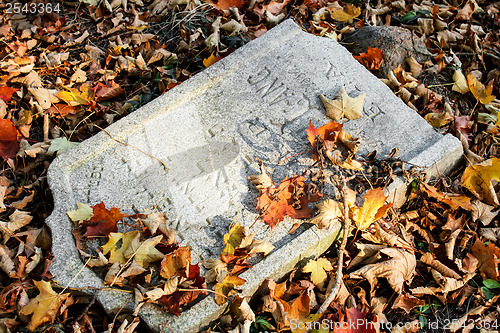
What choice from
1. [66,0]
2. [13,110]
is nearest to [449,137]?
[13,110]

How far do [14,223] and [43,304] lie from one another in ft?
2.02

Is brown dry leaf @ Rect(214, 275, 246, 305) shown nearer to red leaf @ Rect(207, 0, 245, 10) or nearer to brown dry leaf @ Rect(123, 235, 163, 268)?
brown dry leaf @ Rect(123, 235, 163, 268)

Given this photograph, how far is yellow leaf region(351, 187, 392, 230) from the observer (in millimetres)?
2117

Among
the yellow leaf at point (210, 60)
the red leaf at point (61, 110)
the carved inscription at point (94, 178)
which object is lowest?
the carved inscription at point (94, 178)

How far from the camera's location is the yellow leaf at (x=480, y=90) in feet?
9.30

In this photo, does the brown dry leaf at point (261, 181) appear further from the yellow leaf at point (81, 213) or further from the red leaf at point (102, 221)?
the yellow leaf at point (81, 213)

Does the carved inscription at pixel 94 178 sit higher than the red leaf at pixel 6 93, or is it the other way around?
the red leaf at pixel 6 93

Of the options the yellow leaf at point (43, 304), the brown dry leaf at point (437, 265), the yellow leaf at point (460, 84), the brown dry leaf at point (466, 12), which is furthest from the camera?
the brown dry leaf at point (466, 12)

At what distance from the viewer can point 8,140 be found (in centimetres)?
266

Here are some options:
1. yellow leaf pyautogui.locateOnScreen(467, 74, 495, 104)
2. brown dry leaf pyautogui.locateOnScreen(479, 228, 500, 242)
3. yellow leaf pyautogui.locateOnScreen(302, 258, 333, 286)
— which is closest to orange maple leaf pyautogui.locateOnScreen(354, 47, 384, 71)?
yellow leaf pyautogui.locateOnScreen(467, 74, 495, 104)

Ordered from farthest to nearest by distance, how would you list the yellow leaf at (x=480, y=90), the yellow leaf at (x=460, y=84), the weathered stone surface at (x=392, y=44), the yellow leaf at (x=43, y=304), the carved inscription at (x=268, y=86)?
the weathered stone surface at (x=392, y=44) < the yellow leaf at (x=460, y=84) < the yellow leaf at (x=480, y=90) < the carved inscription at (x=268, y=86) < the yellow leaf at (x=43, y=304)

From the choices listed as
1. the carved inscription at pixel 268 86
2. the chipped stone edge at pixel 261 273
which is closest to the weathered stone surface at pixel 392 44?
the carved inscription at pixel 268 86

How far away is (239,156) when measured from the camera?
2.36 m

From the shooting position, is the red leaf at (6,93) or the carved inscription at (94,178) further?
the red leaf at (6,93)
